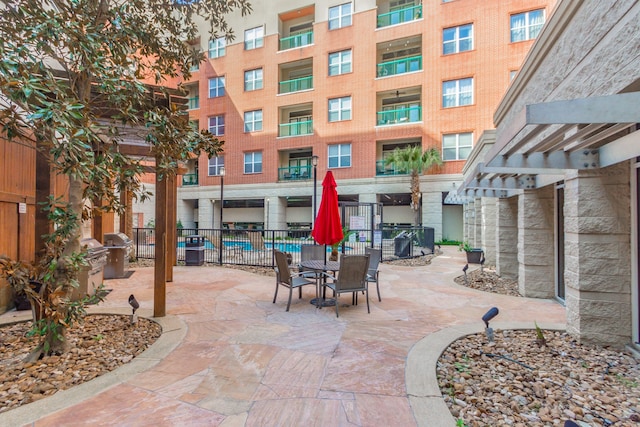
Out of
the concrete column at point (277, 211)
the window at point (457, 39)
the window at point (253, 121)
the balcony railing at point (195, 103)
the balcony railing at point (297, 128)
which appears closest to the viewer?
the window at point (457, 39)

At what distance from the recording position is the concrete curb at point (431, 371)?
2.48m

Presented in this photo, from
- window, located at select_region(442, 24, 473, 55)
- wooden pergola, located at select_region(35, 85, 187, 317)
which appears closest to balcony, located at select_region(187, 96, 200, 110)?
window, located at select_region(442, 24, 473, 55)

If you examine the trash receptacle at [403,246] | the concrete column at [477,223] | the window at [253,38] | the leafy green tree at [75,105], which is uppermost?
the window at [253,38]

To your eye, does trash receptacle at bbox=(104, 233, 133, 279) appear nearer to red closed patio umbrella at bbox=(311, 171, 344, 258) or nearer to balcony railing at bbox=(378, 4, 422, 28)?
red closed patio umbrella at bbox=(311, 171, 344, 258)

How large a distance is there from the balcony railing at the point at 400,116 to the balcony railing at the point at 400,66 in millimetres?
2233

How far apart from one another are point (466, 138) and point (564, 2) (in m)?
15.4

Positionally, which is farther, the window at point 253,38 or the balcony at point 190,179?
the balcony at point 190,179

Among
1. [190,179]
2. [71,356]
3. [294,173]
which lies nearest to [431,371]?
[71,356]

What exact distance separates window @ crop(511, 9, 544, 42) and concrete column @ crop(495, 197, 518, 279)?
1395 cm

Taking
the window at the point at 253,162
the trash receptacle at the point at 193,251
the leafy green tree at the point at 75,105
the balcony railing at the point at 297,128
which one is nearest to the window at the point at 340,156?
the balcony railing at the point at 297,128

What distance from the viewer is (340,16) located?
70.6 feet

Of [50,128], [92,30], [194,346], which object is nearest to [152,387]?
[194,346]

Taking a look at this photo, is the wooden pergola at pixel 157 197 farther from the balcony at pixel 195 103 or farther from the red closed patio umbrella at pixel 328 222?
the balcony at pixel 195 103

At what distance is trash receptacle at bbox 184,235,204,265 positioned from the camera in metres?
10.2
